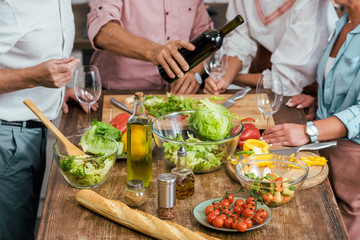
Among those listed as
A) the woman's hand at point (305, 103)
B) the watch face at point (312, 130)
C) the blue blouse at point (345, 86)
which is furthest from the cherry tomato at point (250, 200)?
the woman's hand at point (305, 103)

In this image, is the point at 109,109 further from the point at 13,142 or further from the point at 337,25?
the point at 337,25

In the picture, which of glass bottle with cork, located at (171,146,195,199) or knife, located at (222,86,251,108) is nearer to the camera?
glass bottle with cork, located at (171,146,195,199)

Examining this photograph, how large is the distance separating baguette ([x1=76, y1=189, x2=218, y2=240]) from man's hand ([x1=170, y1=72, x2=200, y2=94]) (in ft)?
3.47

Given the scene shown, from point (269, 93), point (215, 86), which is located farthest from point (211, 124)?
point (215, 86)

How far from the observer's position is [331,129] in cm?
182

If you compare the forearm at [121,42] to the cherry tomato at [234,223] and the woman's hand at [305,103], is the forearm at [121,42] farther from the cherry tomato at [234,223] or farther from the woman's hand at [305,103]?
the cherry tomato at [234,223]

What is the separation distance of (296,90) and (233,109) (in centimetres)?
44

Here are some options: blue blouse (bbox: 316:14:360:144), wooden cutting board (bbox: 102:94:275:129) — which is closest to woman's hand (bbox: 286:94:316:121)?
blue blouse (bbox: 316:14:360:144)

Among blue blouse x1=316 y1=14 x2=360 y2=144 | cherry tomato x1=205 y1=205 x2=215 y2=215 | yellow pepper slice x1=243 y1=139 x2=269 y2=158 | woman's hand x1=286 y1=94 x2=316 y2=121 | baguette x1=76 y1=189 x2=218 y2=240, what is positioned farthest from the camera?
woman's hand x1=286 y1=94 x2=316 y2=121

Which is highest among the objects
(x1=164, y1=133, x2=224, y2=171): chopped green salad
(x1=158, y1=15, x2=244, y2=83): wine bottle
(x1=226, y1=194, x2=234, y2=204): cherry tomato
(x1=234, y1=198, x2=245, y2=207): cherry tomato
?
(x1=158, y1=15, x2=244, y2=83): wine bottle

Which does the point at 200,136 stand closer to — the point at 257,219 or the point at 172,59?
the point at 172,59

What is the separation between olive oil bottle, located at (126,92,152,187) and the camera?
1354 mm

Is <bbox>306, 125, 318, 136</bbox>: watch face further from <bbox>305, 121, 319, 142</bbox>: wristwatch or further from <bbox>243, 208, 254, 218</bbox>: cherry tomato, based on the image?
<bbox>243, 208, 254, 218</bbox>: cherry tomato

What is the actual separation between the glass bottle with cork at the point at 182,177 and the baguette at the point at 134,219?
0.16 m
